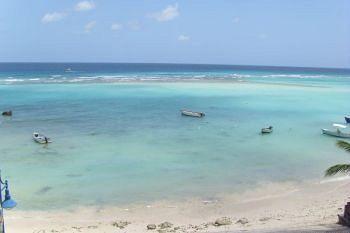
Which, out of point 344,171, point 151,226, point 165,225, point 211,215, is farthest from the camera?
point 211,215

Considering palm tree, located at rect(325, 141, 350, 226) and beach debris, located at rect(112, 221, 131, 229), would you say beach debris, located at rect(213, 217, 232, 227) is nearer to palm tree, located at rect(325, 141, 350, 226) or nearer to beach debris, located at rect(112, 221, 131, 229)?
beach debris, located at rect(112, 221, 131, 229)

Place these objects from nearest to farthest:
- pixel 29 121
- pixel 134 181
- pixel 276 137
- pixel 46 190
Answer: pixel 46 190
pixel 134 181
pixel 276 137
pixel 29 121

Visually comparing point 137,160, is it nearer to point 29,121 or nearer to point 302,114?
point 29,121

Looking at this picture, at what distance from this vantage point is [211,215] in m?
17.6

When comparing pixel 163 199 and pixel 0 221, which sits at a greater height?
A: pixel 0 221

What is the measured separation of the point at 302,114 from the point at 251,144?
17.8 meters

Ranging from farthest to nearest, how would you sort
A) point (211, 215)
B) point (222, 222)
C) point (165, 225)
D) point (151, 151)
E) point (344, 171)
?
point (151, 151) → point (211, 215) → point (222, 222) → point (165, 225) → point (344, 171)

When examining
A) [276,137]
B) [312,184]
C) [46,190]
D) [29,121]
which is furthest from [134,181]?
[29,121]

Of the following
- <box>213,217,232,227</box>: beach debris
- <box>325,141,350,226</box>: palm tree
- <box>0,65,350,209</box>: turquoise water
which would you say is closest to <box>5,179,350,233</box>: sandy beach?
<box>213,217,232,227</box>: beach debris

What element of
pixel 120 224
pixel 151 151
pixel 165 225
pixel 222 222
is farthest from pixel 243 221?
pixel 151 151

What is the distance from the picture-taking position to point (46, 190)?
66.5 feet

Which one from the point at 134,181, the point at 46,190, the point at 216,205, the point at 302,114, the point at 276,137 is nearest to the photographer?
the point at 216,205

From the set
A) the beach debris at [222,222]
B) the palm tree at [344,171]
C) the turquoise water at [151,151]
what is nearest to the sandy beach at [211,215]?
the beach debris at [222,222]

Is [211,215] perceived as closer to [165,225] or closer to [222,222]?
[222,222]
